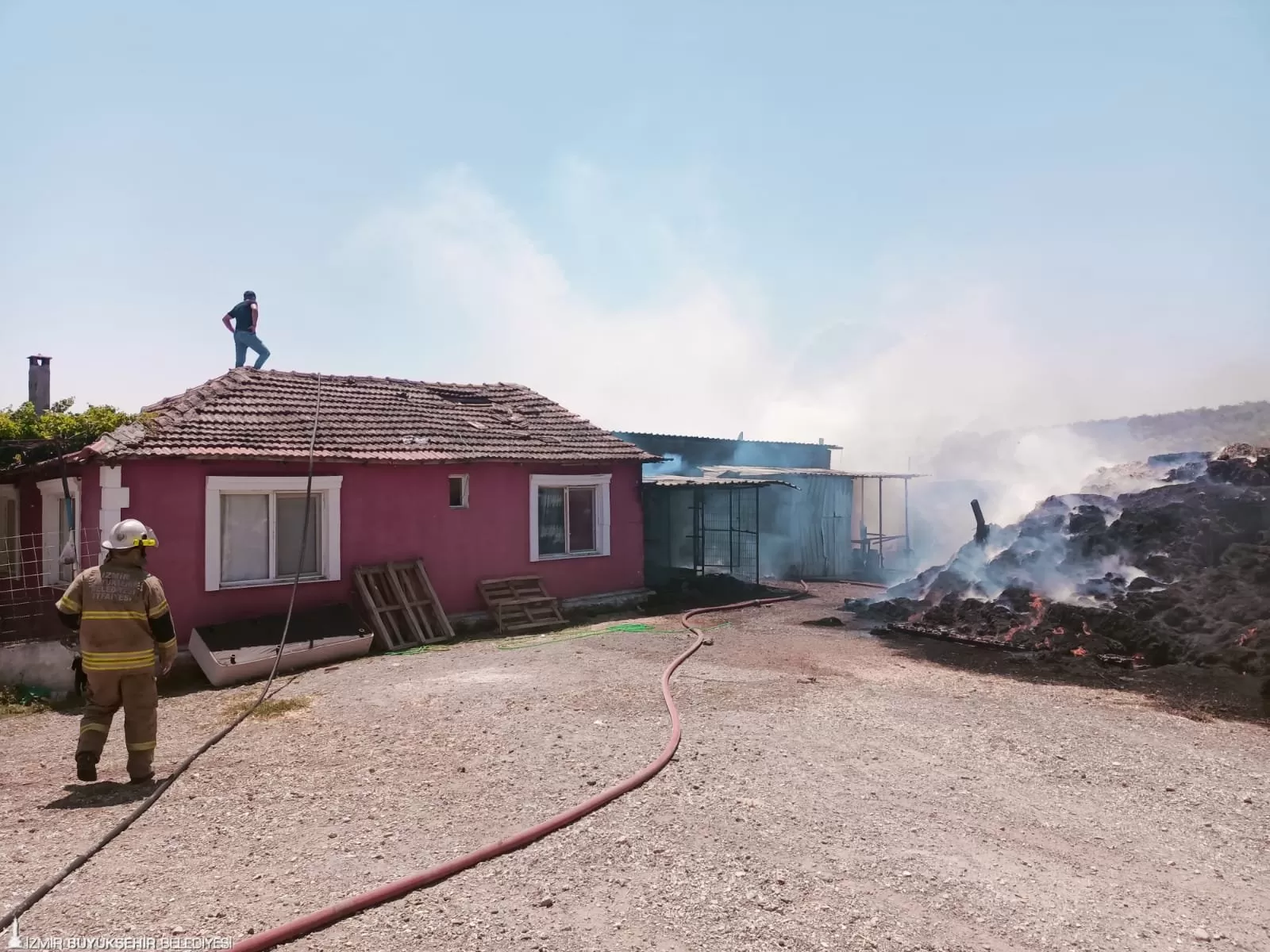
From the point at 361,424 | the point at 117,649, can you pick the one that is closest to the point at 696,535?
the point at 361,424

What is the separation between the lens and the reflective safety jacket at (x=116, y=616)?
582cm

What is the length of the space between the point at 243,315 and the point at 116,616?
10227 mm

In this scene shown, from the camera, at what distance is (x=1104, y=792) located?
5.73m

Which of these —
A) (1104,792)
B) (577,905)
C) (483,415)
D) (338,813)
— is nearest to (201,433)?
(483,415)

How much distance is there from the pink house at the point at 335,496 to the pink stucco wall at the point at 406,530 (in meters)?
0.02

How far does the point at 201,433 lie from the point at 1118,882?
11.4 m

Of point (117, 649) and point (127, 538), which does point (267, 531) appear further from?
point (117, 649)

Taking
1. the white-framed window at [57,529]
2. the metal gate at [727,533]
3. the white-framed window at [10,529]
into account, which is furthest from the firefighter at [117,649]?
the metal gate at [727,533]

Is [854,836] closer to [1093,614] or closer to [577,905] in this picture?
[577,905]

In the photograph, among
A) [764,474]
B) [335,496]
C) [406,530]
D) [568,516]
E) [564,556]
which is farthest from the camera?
[764,474]

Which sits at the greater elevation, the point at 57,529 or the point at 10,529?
the point at 57,529

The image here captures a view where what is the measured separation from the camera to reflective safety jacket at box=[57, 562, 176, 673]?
5.82 meters

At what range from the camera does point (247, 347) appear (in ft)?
48.2

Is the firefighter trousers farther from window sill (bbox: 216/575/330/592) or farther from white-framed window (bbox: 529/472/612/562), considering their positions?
white-framed window (bbox: 529/472/612/562)
